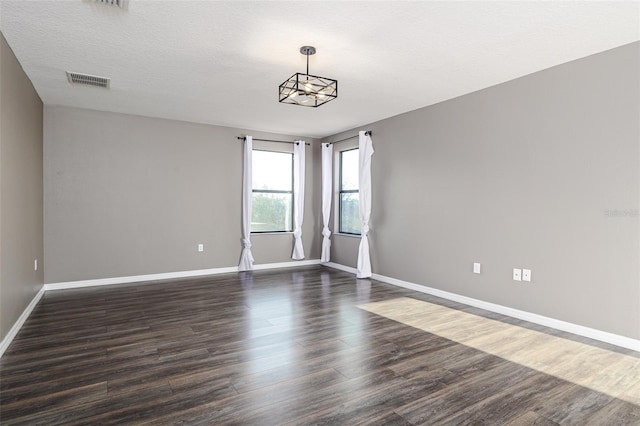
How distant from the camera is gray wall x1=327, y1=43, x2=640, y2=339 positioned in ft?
9.96

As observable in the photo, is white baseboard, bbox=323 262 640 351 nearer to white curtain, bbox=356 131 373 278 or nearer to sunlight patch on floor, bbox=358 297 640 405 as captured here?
sunlight patch on floor, bbox=358 297 640 405

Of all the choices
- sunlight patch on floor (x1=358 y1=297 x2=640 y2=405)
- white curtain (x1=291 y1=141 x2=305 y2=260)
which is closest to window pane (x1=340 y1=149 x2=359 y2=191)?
white curtain (x1=291 y1=141 x2=305 y2=260)

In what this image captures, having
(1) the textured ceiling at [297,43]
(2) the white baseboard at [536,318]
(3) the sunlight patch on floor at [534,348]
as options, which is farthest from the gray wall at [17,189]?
(2) the white baseboard at [536,318]

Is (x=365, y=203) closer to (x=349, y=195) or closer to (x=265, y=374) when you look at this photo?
(x=349, y=195)

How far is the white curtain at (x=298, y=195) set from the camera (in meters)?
6.75

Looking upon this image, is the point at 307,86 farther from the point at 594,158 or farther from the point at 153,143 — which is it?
the point at 153,143

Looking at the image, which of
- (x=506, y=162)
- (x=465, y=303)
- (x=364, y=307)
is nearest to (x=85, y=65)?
(x=364, y=307)

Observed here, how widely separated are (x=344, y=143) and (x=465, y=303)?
3.50m

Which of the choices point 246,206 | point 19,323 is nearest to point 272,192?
point 246,206

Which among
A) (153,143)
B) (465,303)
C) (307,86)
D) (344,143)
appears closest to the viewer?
(307,86)

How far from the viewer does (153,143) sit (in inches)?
219

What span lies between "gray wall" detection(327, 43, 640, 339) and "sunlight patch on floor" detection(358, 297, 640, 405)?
43 centimetres

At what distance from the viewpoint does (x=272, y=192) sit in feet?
22.0

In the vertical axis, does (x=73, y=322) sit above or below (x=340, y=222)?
below
